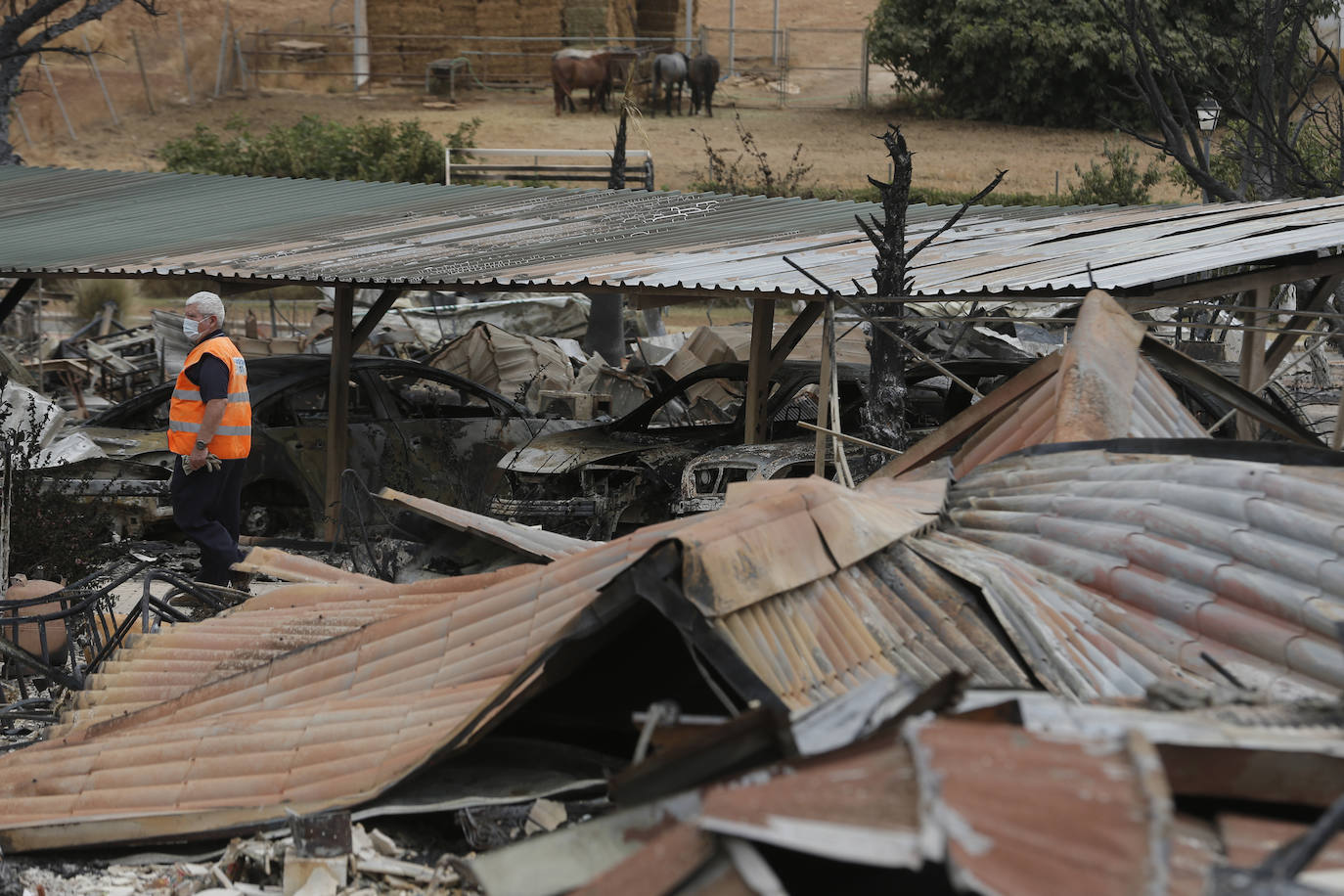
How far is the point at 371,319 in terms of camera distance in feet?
39.0

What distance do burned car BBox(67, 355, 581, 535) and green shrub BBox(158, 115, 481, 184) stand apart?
18357mm

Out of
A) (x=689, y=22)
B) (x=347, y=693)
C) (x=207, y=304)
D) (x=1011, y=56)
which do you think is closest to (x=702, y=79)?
(x=689, y=22)

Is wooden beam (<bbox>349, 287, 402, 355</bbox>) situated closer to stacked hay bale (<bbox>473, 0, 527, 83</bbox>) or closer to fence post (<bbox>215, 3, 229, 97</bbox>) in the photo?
stacked hay bale (<bbox>473, 0, 527, 83</bbox>)

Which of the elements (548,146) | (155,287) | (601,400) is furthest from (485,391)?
(548,146)

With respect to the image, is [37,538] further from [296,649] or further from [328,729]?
[328,729]

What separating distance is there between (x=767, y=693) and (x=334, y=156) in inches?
1118

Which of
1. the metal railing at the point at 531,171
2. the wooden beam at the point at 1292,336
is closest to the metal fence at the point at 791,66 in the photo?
the metal railing at the point at 531,171

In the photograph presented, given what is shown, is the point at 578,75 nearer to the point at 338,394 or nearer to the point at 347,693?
the point at 338,394

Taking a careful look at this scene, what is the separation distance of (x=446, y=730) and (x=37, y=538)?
5.82 m

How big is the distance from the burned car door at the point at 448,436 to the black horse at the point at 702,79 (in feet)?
86.5

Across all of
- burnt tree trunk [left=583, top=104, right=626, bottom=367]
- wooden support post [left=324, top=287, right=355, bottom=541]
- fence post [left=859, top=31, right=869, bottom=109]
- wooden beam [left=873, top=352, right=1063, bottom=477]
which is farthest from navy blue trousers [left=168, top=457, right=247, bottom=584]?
fence post [left=859, top=31, right=869, bottom=109]

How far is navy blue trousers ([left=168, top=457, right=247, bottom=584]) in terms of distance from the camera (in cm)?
798

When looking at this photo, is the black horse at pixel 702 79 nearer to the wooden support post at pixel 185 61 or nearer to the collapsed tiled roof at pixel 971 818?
the wooden support post at pixel 185 61

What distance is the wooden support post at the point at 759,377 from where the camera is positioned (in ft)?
33.5
